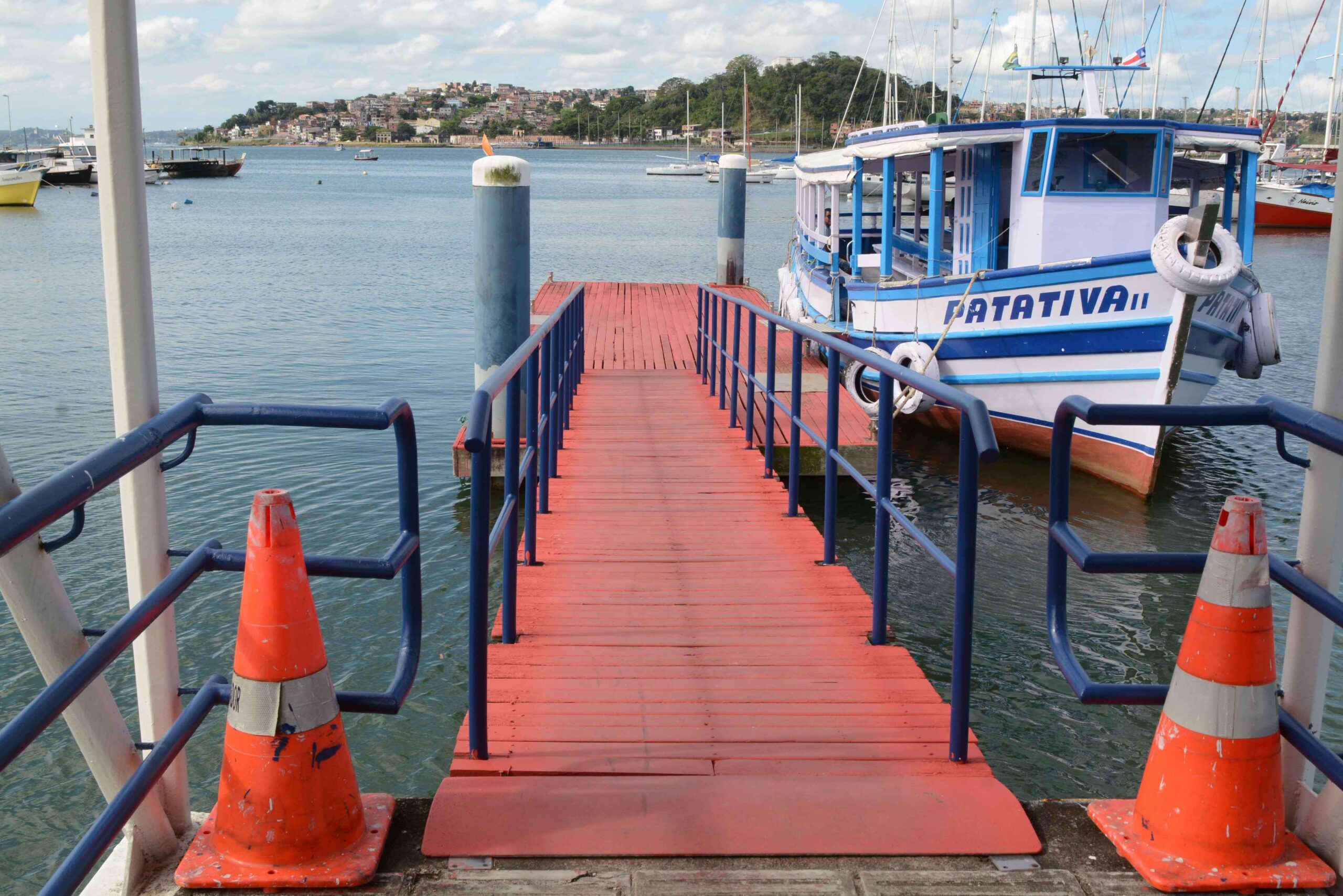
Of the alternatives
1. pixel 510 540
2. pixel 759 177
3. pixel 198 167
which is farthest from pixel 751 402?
pixel 759 177

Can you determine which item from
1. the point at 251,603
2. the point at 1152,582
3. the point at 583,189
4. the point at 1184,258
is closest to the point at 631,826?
the point at 251,603

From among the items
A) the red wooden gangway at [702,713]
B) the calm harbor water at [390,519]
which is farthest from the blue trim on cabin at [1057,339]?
the red wooden gangway at [702,713]

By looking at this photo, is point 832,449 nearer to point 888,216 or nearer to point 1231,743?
point 1231,743

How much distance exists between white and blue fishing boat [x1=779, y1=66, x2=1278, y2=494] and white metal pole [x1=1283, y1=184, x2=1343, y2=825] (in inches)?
282

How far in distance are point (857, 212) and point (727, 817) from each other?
12029 millimetres

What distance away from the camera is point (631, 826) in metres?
2.88

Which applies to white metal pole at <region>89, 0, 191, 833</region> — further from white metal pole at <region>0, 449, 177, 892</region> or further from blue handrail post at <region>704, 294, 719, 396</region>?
blue handrail post at <region>704, 294, 719, 396</region>

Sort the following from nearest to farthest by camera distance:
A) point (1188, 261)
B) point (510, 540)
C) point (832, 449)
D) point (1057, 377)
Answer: point (510, 540) → point (832, 449) → point (1188, 261) → point (1057, 377)

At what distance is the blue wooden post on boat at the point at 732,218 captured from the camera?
20.0 m

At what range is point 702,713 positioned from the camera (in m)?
3.74

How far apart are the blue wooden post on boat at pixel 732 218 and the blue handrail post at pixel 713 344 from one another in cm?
757

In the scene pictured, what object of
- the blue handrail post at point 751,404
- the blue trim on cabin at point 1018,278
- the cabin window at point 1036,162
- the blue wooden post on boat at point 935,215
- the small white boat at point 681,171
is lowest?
the blue handrail post at point 751,404

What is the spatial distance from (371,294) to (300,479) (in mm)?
16210

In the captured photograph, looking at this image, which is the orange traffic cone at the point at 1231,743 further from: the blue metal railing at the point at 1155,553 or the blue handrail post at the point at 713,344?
the blue handrail post at the point at 713,344
